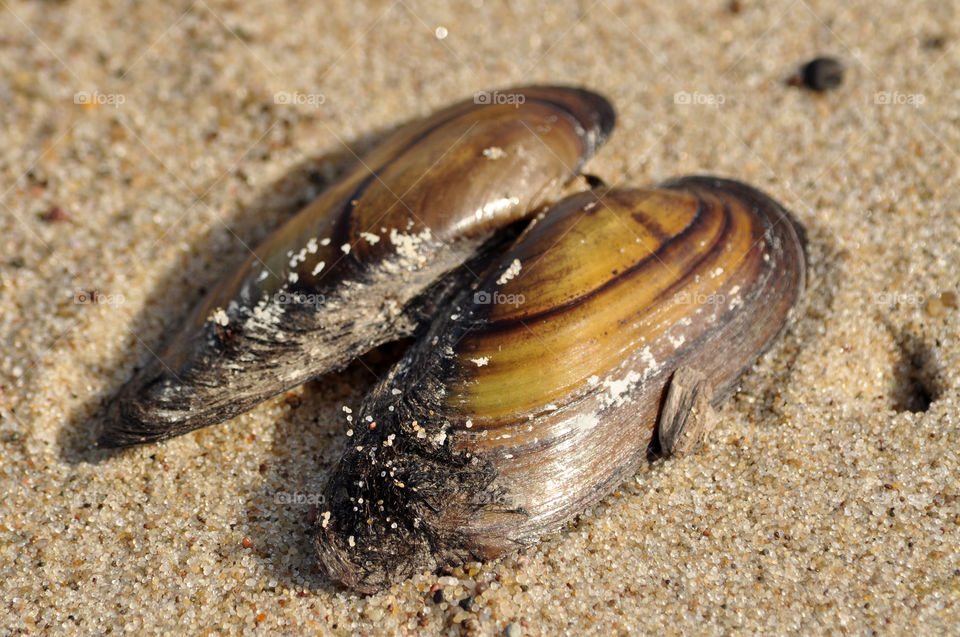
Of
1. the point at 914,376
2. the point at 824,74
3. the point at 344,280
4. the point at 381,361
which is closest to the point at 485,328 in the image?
the point at 344,280

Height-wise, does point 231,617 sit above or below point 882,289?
below

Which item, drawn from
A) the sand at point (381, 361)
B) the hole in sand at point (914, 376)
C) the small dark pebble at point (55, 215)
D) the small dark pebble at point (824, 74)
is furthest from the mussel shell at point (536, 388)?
the small dark pebble at point (55, 215)

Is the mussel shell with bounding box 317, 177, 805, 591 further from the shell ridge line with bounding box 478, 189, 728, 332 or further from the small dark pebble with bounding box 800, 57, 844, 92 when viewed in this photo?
the small dark pebble with bounding box 800, 57, 844, 92

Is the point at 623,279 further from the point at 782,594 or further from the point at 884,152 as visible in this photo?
the point at 884,152

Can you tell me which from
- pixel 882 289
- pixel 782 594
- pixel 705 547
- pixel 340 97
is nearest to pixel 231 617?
pixel 705 547

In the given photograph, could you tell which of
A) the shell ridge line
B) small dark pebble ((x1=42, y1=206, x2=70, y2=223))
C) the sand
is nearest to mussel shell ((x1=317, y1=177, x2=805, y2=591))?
the shell ridge line

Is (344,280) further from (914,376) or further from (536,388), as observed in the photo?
(914,376)
